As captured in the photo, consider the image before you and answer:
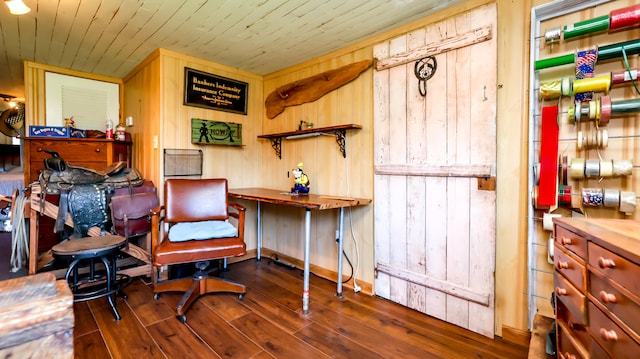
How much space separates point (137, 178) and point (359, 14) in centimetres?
237

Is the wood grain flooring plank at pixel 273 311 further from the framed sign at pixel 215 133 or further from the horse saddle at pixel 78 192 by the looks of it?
the framed sign at pixel 215 133

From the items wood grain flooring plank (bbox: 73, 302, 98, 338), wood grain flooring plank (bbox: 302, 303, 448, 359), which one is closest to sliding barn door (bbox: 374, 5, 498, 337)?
wood grain flooring plank (bbox: 302, 303, 448, 359)

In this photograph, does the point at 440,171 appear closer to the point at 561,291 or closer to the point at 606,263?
the point at 561,291

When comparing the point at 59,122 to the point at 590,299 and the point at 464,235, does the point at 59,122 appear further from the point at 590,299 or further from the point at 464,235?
the point at 590,299

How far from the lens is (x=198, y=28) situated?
238 centimetres

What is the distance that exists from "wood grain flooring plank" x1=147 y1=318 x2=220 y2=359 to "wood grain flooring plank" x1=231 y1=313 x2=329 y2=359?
0.26 m

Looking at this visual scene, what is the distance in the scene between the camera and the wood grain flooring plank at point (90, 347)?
1.63 m

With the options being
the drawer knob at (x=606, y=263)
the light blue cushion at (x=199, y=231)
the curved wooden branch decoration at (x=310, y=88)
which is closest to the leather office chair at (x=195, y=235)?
the light blue cushion at (x=199, y=231)

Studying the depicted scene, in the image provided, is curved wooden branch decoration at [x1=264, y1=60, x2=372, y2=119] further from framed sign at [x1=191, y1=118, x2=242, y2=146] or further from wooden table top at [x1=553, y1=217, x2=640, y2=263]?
wooden table top at [x1=553, y1=217, x2=640, y2=263]

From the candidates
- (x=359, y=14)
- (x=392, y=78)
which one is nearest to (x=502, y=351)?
(x=392, y=78)

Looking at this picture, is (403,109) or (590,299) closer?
(590,299)

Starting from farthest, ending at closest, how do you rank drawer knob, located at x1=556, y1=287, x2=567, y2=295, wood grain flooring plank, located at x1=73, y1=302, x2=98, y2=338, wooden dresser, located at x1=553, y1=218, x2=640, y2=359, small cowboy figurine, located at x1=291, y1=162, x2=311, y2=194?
small cowboy figurine, located at x1=291, y1=162, x2=311, y2=194 → wood grain flooring plank, located at x1=73, y1=302, x2=98, y2=338 → drawer knob, located at x1=556, y1=287, x2=567, y2=295 → wooden dresser, located at x1=553, y1=218, x2=640, y2=359

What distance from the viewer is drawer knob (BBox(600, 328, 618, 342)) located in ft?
2.84

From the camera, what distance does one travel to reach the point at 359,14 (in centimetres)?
213
